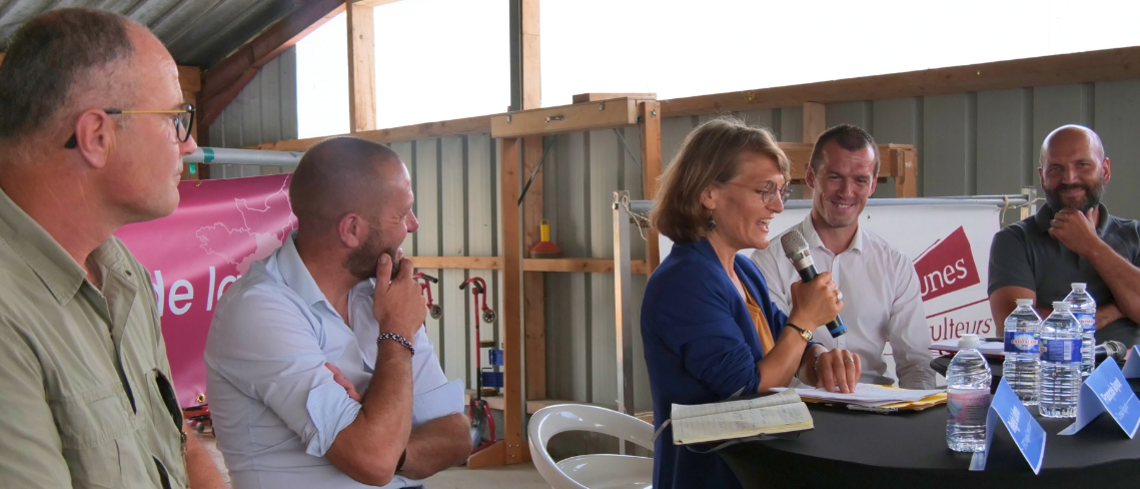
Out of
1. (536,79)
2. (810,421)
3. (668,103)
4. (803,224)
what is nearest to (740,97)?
(668,103)

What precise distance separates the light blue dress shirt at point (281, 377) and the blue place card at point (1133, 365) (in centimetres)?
174

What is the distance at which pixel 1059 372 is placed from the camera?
1.74 meters

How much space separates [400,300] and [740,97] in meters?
3.65

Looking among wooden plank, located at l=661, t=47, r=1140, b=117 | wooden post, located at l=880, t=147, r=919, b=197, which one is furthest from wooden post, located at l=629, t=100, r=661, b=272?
wooden post, located at l=880, t=147, r=919, b=197

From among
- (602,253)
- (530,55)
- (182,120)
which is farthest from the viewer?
(530,55)

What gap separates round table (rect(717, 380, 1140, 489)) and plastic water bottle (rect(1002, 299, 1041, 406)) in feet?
0.69

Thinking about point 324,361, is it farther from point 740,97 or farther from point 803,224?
point 740,97

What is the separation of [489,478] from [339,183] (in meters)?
3.88

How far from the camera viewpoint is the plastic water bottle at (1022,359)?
1.77 meters

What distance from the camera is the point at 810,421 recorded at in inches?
57.1

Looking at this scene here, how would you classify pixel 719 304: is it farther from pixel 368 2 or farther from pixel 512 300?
pixel 368 2

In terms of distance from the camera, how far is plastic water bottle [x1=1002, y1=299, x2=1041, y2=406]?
5.79 feet

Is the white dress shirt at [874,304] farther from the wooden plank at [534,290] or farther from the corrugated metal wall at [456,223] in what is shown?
the corrugated metal wall at [456,223]

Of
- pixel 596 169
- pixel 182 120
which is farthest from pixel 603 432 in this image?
pixel 596 169
